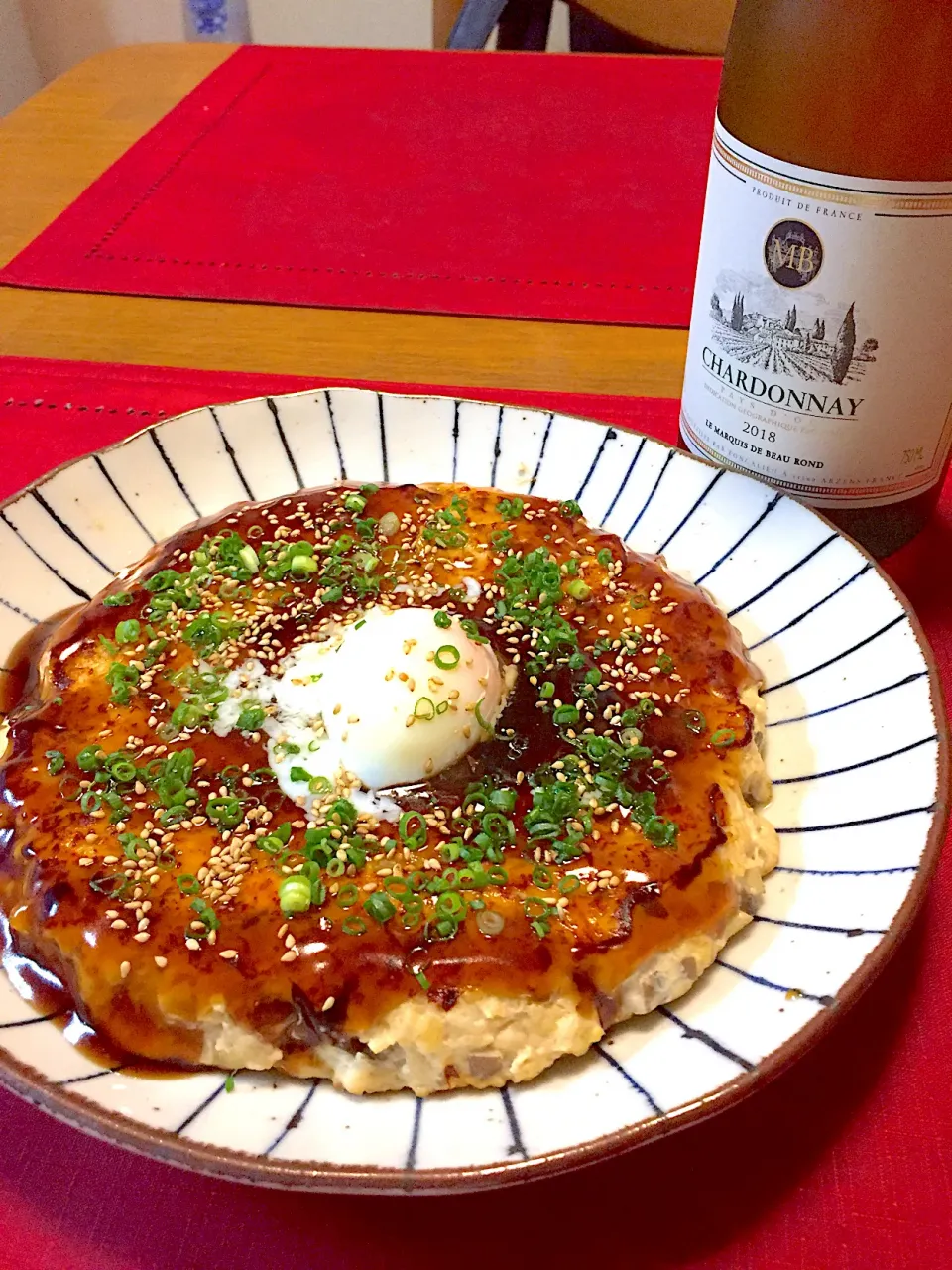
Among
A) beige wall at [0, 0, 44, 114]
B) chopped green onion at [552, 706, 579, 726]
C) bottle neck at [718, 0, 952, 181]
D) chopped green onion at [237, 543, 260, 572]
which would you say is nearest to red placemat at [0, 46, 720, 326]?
bottle neck at [718, 0, 952, 181]

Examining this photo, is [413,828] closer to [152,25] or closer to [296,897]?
[296,897]

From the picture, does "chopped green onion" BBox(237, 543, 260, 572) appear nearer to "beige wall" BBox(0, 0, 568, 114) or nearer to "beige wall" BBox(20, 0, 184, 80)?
"beige wall" BBox(0, 0, 568, 114)

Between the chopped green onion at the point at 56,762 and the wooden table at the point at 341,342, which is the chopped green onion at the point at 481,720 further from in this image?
the wooden table at the point at 341,342

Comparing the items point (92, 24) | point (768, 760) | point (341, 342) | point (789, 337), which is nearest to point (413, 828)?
point (768, 760)

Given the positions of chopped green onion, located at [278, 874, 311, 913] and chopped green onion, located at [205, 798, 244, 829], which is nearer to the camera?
chopped green onion, located at [278, 874, 311, 913]

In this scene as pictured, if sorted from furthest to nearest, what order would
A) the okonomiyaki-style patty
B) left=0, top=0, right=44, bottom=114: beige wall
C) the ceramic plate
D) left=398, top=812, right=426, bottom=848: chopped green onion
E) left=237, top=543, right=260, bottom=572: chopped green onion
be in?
left=0, top=0, right=44, bottom=114: beige wall < left=237, top=543, right=260, bottom=572: chopped green onion < left=398, top=812, right=426, bottom=848: chopped green onion < the okonomiyaki-style patty < the ceramic plate

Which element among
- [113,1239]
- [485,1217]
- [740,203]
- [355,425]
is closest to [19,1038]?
[113,1239]
